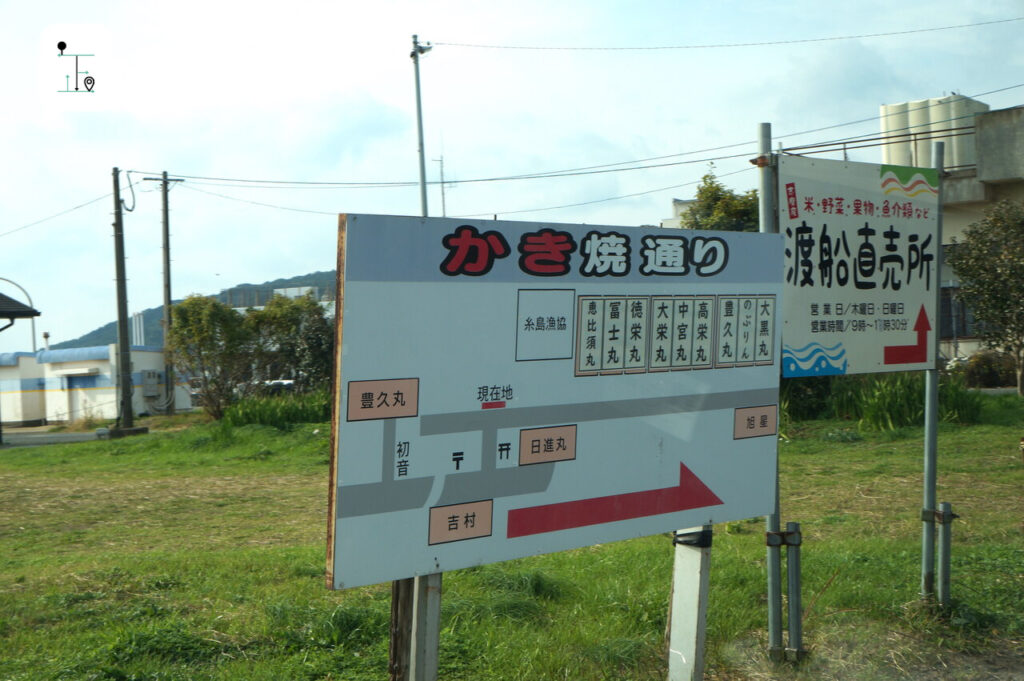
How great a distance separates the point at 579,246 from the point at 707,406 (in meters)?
0.94

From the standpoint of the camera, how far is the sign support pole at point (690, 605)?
3.92 meters

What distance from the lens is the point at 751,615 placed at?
521cm

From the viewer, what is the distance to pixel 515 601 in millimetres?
5195

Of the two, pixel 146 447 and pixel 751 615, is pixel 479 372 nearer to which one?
pixel 751 615

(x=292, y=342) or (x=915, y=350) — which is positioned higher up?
(x=915, y=350)

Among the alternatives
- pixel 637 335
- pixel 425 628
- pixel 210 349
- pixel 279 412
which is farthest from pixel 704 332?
pixel 210 349

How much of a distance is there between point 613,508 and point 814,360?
169 cm

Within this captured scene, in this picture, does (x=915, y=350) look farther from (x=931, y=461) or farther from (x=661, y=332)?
(x=661, y=332)

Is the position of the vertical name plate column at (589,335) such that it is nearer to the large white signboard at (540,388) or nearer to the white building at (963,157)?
the large white signboard at (540,388)

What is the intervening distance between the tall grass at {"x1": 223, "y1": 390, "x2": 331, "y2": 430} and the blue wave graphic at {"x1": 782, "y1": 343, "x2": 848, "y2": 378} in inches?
545

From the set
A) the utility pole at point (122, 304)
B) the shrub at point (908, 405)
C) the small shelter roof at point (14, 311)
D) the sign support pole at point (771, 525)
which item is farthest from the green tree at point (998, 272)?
the small shelter roof at point (14, 311)

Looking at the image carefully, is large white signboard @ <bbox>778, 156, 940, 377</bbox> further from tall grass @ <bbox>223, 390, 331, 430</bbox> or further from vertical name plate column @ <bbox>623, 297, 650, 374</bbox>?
tall grass @ <bbox>223, 390, 331, 430</bbox>

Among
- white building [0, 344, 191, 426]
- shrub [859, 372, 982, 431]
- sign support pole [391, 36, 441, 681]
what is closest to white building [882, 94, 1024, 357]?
shrub [859, 372, 982, 431]

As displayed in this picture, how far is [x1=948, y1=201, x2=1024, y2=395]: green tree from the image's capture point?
16547 millimetres
